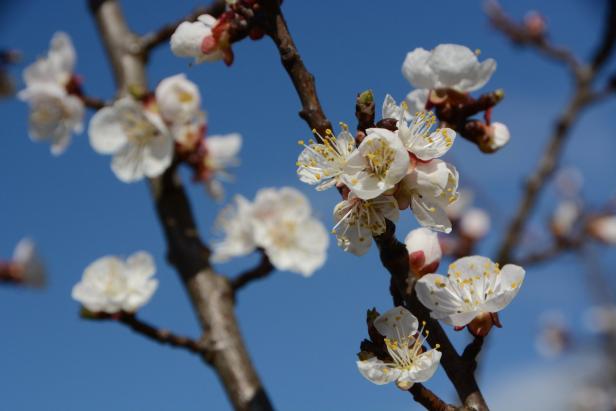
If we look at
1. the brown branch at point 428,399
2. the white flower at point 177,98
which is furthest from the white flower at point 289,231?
the brown branch at point 428,399

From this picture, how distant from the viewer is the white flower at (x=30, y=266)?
3873 millimetres

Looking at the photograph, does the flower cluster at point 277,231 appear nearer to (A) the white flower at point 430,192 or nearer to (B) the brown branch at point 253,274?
(B) the brown branch at point 253,274

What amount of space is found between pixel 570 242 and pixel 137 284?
3.68m

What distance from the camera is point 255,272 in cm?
228

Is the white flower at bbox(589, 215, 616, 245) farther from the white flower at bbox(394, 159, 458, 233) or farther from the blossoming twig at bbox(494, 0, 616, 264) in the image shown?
the white flower at bbox(394, 159, 458, 233)

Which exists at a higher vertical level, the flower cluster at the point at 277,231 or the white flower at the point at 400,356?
the flower cluster at the point at 277,231

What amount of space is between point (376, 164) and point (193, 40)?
52 centimetres

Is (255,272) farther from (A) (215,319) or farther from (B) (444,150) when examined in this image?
(B) (444,150)

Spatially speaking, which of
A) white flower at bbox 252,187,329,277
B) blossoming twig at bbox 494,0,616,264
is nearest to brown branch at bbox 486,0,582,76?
blossoming twig at bbox 494,0,616,264

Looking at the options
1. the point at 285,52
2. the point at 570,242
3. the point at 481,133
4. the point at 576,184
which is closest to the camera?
the point at 285,52

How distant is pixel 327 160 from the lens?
1.06 meters

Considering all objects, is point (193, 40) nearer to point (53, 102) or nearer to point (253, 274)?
point (253, 274)

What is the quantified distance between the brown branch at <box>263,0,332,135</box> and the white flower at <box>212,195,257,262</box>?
4.60ft

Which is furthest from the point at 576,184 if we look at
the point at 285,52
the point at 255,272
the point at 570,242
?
the point at 285,52
